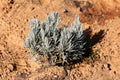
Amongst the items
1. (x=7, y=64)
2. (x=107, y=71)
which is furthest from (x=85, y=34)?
(x=7, y=64)

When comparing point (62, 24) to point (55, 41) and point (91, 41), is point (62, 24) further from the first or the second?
point (55, 41)

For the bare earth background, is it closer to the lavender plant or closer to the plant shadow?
the plant shadow

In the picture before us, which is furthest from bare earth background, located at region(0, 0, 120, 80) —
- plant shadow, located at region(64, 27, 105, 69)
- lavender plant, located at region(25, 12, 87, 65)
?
lavender plant, located at region(25, 12, 87, 65)

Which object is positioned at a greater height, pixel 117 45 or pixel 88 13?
pixel 88 13

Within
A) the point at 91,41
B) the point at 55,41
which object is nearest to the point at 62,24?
the point at 91,41

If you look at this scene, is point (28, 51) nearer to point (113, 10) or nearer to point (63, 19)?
point (63, 19)
